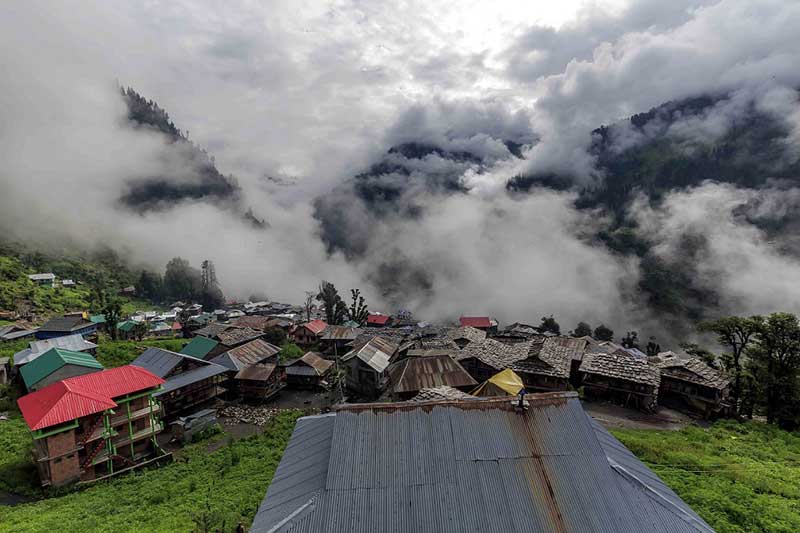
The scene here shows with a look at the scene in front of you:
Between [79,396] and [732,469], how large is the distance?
47.3 meters

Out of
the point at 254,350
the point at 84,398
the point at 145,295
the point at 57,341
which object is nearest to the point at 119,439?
the point at 84,398

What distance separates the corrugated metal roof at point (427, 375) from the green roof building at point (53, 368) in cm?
3248

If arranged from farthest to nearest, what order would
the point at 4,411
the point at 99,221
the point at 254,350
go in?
the point at 99,221, the point at 254,350, the point at 4,411

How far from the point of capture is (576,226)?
559 feet

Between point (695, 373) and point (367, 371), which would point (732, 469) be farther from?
point (367, 371)

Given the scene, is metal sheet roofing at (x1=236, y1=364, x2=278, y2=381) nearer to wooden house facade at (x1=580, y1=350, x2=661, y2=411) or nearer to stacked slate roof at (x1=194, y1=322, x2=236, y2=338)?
stacked slate roof at (x1=194, y1=322, x2=236, y2=338)

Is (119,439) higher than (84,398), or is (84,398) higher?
(84,398)

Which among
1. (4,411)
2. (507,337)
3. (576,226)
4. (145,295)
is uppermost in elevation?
(576,226)

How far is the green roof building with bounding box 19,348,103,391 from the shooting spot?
1417 inches

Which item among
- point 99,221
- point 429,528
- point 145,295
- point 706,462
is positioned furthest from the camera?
point 99,221

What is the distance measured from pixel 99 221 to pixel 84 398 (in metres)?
206

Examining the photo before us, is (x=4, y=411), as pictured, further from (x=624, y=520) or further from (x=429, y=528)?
(x=624, y=520)

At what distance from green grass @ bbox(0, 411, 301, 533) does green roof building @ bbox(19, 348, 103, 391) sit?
15651 mm

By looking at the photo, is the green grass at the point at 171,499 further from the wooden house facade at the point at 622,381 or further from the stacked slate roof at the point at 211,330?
the stacked slate roof at the point at 211,330
